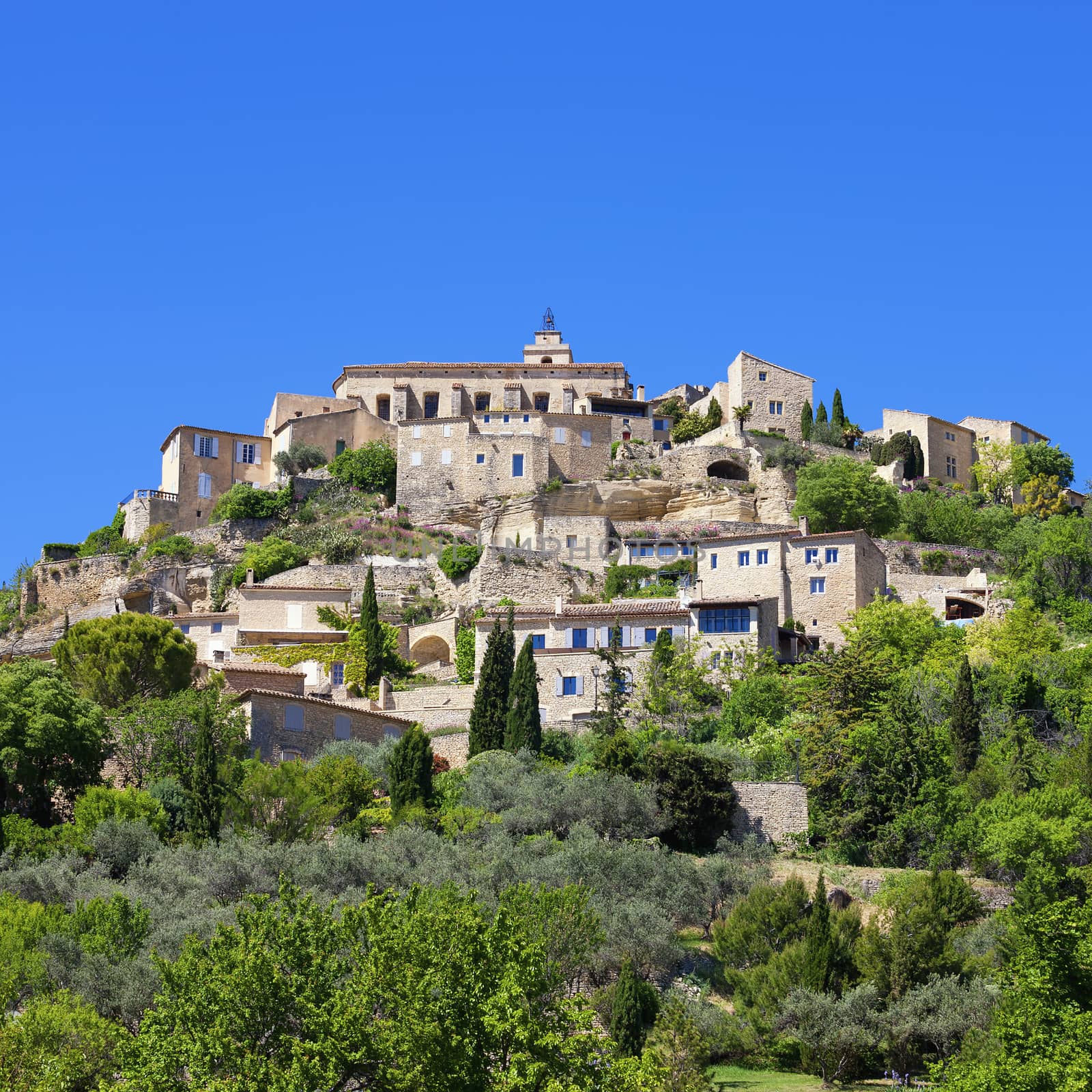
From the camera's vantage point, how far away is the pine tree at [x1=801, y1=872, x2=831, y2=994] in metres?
39.1

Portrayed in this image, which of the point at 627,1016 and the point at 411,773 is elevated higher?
the point at 411,773

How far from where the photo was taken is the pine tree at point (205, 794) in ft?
148

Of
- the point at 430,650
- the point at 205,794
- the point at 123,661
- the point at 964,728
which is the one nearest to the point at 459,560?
the point at 430,650

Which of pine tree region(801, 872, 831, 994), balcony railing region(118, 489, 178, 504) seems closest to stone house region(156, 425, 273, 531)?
balcony railing region(118, 489, 178, 504)

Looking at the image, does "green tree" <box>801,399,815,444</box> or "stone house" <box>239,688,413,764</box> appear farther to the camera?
"green tree" <box>801,399,815,444</box>

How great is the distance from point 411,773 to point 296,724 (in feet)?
23.0

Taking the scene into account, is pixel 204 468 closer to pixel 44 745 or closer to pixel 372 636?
pixel 372 636

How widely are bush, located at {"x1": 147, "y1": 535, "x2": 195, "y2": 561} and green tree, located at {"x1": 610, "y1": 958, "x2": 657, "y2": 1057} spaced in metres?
42.1

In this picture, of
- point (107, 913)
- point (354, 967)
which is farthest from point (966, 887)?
point (107, 913)

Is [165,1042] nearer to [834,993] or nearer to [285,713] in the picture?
[834,993]

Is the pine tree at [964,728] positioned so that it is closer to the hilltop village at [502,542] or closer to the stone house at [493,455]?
the hilltop village at [502,542]

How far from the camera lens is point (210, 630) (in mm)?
67188

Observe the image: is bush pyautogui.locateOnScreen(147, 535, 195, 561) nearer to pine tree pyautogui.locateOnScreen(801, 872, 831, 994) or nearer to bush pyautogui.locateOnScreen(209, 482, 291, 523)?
bush pyautogui.locateOnScreen(209, 482, 291, 523)

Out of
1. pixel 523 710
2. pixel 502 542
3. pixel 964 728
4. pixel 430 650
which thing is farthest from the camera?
pixel 502 542
